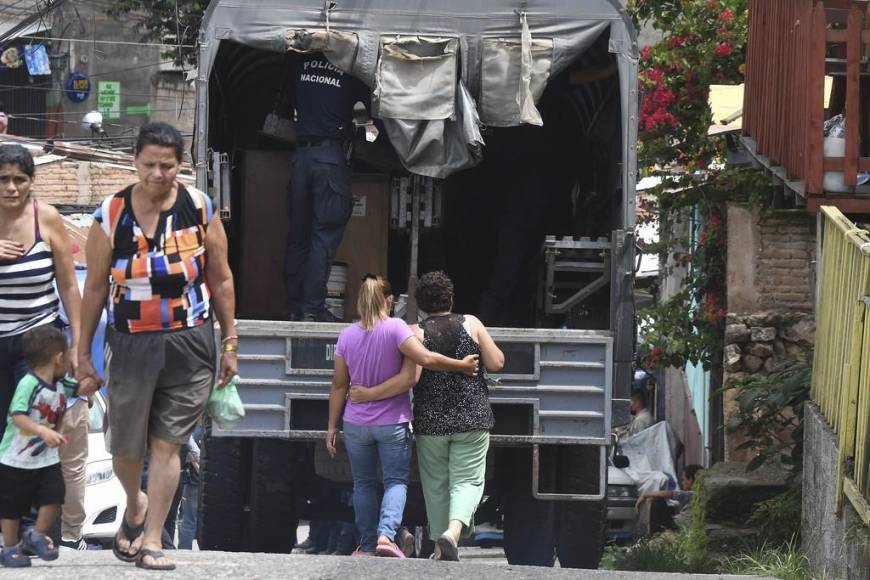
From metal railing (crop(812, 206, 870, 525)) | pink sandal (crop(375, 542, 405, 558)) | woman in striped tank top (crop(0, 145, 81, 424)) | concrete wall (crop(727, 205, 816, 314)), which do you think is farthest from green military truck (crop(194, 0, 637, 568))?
concrete wall (crop(727, 205, 816, 314))

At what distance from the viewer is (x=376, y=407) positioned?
24.7 feet

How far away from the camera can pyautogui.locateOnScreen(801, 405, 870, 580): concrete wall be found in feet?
20.0

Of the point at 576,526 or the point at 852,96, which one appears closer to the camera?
the point at 576,526

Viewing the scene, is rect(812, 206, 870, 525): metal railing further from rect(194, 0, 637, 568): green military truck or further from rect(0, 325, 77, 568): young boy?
rect(0, 325, 77, 568): young boy

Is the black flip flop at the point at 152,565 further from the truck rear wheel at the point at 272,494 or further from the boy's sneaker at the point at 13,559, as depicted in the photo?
the truck rear wheel at the point at 272,494

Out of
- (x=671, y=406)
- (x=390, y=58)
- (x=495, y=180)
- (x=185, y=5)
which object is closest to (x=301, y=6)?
(x=390, y=58)

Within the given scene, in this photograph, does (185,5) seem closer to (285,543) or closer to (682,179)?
(682,179)

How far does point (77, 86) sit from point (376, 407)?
2117 centimetres

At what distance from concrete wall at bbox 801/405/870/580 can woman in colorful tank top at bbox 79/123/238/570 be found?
266 cm

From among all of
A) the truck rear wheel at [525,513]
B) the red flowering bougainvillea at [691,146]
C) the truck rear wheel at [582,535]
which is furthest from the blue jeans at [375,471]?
the red flowering bougainvillea at [691,146]

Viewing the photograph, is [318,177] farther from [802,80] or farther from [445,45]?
[802,80]

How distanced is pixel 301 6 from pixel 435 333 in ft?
6.73

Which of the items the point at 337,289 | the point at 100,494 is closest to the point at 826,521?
the point at 337,289

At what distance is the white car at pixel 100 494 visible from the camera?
10258 millimetres
